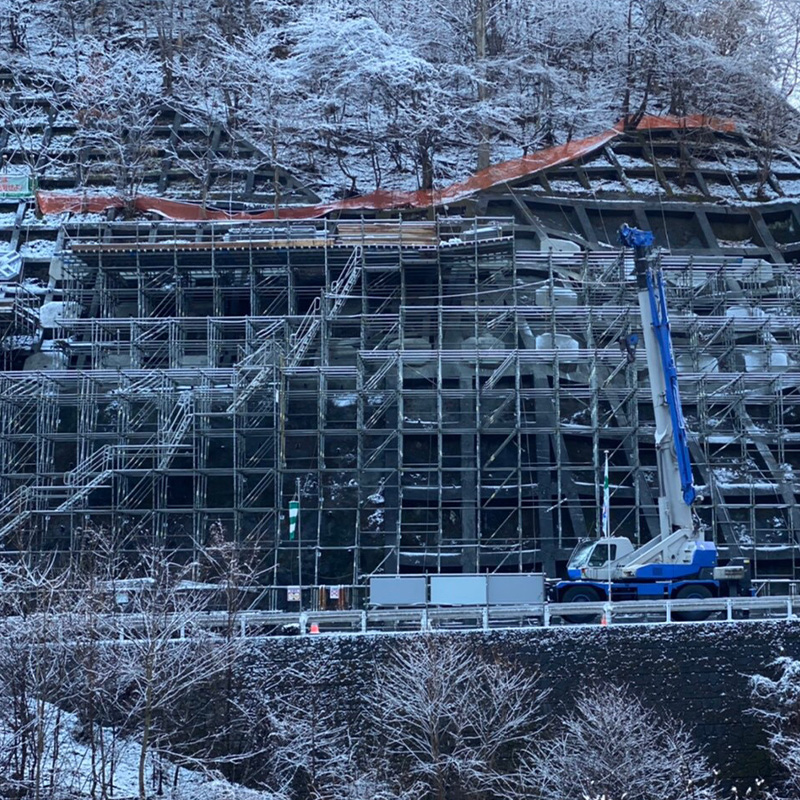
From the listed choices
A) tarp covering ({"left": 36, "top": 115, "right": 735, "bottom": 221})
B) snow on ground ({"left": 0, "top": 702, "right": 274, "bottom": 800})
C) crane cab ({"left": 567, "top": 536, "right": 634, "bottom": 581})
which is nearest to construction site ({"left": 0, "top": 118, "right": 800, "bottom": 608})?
tarp covering ({"left": 36, "top": 115, "right": 735, "bottom": 221})

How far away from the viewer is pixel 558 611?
2892 centimetres

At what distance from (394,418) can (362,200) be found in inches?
574

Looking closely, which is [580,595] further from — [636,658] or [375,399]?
[375,399]

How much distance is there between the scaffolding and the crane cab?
4686 millimetres

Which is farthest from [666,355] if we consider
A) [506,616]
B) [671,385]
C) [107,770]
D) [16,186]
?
[16,186]

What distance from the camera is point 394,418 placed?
39.2 m

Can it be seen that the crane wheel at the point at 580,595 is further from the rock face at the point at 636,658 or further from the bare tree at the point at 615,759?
the bare tree at the point at 615,759

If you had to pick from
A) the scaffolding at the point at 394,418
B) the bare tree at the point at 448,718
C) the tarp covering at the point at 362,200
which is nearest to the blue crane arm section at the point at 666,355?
the scaffolding at the point at 394,418

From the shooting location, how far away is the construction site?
37.2m

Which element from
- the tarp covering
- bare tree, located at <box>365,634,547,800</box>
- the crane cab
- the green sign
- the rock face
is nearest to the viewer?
bare tree, located at <box>365,634,547,800</box>

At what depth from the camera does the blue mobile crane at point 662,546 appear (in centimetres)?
3075

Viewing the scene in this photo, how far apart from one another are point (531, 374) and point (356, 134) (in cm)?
2288

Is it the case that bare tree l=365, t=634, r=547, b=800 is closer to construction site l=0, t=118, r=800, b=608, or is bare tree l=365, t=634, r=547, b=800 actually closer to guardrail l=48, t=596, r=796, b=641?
guardrail l=48, t=596, r=796, b=641

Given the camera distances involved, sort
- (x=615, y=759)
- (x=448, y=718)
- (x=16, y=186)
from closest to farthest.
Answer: (x=615, y=759)
(x=448, y=718)
(x=16, y=186)
